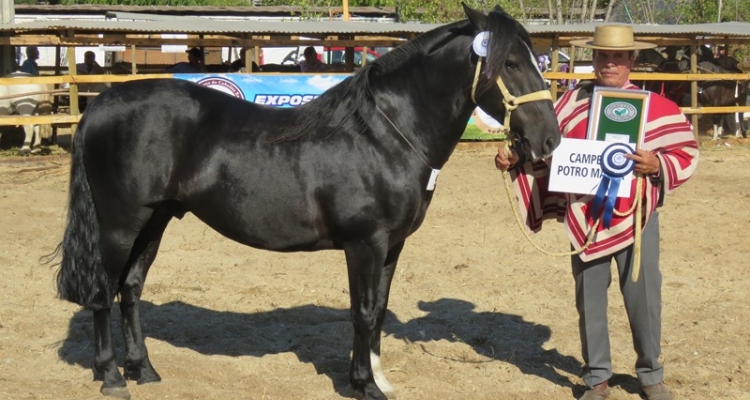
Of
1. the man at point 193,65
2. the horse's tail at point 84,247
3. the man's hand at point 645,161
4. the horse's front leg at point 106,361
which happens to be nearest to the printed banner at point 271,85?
the man at point 193,65

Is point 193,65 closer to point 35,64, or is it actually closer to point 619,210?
point 35,64

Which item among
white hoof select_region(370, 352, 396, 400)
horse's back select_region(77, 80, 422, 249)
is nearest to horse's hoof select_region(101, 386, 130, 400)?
horse's back select_region(77, 80, 422, 249)

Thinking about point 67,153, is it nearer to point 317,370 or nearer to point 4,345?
point 4,345

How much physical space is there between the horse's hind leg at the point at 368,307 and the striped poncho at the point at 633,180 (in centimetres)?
98

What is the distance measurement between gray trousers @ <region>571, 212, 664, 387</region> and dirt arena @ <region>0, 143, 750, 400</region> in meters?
0.29

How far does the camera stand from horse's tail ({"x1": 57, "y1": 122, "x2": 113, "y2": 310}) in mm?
5059

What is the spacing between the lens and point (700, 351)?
5711mm

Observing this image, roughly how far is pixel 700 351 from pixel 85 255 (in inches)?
149

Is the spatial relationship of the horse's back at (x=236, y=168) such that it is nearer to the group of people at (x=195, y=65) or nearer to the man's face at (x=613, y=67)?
the man's face at (x=613, y=67)

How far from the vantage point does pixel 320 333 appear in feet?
19.9

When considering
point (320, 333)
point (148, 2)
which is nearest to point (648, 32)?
point (320, 333)

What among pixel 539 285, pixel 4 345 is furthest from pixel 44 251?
pixel 539 285

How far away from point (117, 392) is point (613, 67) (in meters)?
3.17

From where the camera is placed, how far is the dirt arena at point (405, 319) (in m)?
5.18
